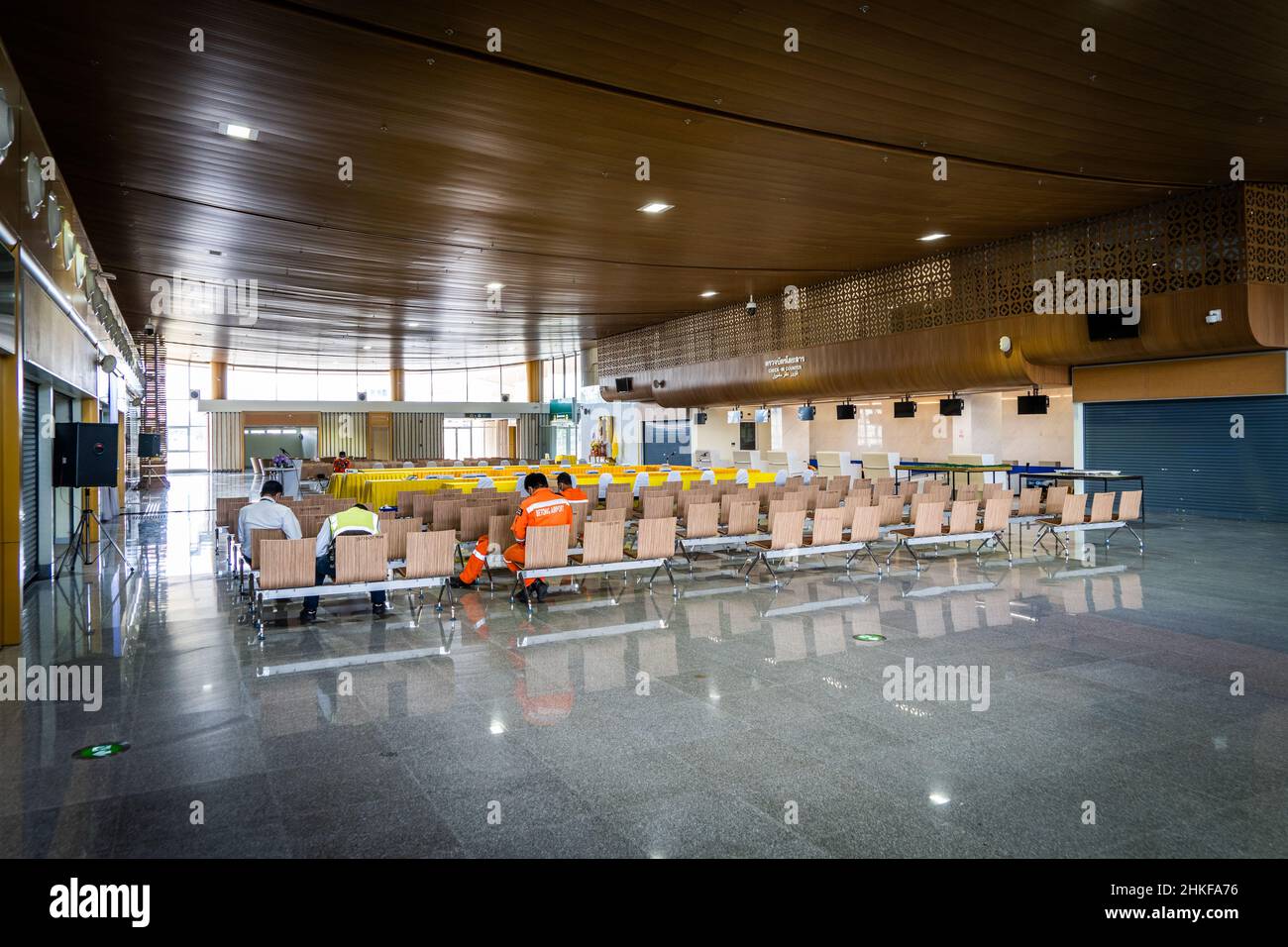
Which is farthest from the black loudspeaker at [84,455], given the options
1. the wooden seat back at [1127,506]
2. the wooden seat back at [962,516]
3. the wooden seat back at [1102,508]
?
the wooden seat back at [1127,506]

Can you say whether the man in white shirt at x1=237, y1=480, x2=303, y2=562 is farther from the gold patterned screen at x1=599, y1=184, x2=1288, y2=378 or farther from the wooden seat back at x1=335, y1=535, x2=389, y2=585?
the gold patterned screen at x1=599, y1=184, x2=1288, y2=378

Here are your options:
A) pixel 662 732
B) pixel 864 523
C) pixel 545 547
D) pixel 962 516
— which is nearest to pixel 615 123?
pixel 545 547

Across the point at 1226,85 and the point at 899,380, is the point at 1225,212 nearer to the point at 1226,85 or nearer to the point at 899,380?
the point at 1226,85

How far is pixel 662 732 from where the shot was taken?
4.40m

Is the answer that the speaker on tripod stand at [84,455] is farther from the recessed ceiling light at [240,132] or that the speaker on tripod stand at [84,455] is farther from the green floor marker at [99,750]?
the green floor marker at [99,750]

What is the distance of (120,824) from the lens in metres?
3.33

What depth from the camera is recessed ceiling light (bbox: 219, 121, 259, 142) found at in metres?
8.30

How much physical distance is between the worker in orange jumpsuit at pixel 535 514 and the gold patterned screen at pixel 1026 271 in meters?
11.4

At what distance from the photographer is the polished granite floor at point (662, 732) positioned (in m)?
3.24

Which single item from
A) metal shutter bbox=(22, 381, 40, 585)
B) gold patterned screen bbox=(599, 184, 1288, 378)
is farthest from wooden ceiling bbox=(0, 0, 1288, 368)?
metal shutter bbox=(22, 381, 40, 585)

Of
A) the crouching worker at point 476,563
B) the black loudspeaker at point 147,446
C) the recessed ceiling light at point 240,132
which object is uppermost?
the recessed ceiling light at point 240,132

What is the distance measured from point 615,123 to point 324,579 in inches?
218
